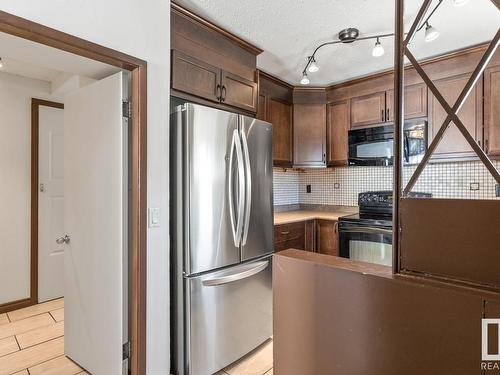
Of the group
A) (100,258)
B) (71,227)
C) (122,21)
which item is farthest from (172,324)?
(122,21)

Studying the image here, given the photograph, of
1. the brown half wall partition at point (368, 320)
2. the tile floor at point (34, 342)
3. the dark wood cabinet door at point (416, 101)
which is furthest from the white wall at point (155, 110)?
the dark wood cabinet door at point (416, 101)

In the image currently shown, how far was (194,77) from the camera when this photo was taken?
2.05m

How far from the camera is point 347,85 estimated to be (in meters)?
3.30

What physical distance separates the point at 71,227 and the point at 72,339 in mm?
794

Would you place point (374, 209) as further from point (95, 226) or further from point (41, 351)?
point (41, 351)

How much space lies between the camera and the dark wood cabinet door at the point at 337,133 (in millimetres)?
3326

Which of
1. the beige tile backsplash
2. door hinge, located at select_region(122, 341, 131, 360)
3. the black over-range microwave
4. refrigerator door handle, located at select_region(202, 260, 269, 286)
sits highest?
the black over-range microwave

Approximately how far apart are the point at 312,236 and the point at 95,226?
2.18 meters

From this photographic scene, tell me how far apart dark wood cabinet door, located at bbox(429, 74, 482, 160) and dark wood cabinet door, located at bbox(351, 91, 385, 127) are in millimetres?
473

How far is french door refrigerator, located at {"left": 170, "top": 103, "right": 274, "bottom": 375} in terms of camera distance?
1765 millimetres

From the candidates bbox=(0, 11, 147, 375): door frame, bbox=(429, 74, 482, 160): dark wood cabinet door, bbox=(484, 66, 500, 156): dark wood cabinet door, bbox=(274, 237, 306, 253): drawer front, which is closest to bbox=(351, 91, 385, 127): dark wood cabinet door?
bbox=(429, 74, 482, 160): dark wood cabinet door

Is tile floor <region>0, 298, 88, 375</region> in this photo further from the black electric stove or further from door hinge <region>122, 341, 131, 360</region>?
the black electric stove

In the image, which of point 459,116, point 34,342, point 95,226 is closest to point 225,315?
point 95,226

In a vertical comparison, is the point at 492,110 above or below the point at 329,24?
below
